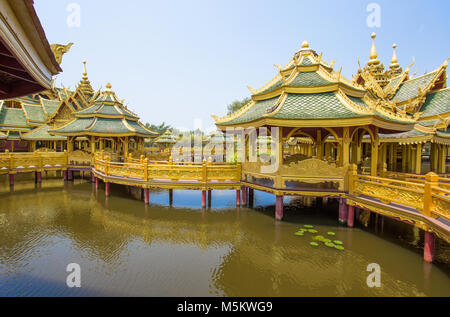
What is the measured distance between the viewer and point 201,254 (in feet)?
22.3

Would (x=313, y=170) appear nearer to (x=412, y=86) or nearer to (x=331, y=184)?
(x=331, y=184)

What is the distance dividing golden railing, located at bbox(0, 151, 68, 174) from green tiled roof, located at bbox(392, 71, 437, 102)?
24450 millimetres

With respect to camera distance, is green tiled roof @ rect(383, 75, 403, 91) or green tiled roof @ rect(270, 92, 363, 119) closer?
green tiled roof @ rect(270, 92, 363, 119)

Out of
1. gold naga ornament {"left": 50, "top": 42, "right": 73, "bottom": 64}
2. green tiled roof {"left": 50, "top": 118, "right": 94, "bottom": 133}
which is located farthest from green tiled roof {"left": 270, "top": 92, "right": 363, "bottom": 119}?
green tiled roof {"left": 50, "top": 118, "right": 94, "bottom": 133}

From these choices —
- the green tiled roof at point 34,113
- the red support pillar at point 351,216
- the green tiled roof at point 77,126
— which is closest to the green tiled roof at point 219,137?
the green tiled roof at point 77,126

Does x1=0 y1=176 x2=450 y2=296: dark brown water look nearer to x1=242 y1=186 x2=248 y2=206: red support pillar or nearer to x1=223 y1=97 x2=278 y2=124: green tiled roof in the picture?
x1=242 y1=186 x2=248 y2=206: red support pillar

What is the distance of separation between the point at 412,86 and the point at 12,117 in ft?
128

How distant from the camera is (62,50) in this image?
4.29m

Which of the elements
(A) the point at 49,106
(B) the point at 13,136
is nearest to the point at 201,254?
(B) the point at 13,136

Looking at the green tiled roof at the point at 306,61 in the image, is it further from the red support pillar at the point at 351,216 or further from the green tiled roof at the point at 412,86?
the green tiled roof at the point at 412,86

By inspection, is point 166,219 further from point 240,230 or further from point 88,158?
point 88,158

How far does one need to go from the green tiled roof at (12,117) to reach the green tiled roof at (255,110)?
28.1m

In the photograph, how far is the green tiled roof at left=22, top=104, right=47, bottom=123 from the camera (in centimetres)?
2647

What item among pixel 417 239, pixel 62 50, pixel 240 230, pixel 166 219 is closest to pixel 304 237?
pixel 240 230
